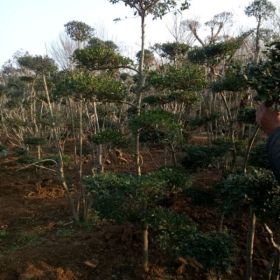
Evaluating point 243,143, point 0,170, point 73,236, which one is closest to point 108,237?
point 73,236

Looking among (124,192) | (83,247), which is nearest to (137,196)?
(124,192)

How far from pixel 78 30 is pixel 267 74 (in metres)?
8.41

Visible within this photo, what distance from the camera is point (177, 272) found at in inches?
190

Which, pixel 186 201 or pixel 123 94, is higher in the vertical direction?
pixel 123 94

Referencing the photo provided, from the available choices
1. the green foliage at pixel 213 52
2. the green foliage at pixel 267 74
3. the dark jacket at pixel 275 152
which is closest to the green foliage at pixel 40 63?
the green foliage at pixel 213 52

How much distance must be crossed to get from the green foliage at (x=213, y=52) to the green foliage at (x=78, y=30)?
4638mm

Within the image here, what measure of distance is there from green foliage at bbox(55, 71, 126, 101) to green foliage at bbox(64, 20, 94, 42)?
19.7 feet

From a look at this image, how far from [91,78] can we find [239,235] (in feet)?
10.3

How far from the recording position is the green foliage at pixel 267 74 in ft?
7.51

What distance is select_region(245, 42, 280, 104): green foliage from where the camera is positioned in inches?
90.1

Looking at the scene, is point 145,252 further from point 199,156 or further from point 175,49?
point 175,49

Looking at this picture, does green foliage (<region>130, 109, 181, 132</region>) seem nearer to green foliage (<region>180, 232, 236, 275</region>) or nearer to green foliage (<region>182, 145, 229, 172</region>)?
green foliage (<region>182, 145, 229, 172</region>)

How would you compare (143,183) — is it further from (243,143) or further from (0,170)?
(0,170)

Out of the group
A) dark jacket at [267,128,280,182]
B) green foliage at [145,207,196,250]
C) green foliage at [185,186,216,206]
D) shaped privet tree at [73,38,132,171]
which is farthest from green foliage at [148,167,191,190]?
dark jacket at [267,128,280,182]
